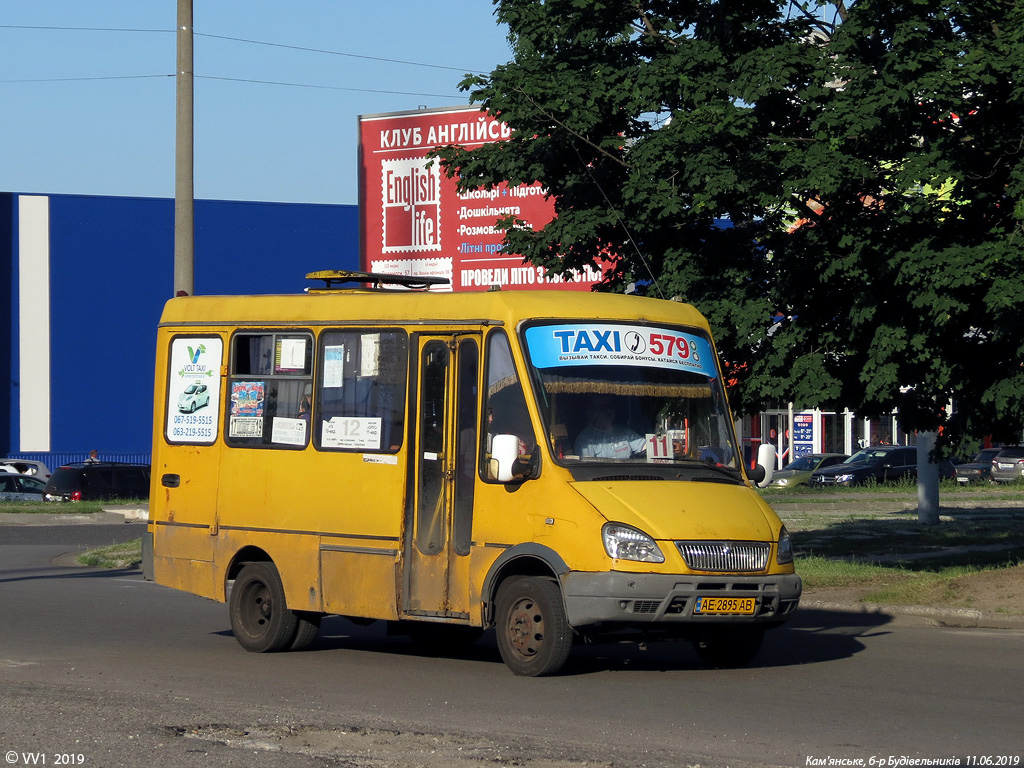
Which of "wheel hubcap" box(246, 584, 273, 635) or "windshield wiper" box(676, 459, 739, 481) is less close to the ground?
"windshield wiper" box(676, 459, 739, 481)

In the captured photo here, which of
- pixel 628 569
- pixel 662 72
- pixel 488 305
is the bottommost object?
pixel 628 569

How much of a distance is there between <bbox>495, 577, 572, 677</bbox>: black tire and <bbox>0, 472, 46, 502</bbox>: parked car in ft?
105

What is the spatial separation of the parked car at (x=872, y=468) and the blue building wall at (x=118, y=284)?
1921 cm

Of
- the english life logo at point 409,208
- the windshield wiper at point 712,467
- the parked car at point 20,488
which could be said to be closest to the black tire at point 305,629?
the windshield wiper at point 712,467

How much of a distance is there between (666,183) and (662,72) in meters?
1.29

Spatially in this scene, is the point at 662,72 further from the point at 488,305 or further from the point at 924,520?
the point at 924,520

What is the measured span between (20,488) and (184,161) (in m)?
24.1

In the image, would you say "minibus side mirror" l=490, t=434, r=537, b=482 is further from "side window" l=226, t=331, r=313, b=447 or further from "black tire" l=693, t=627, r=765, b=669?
"side window" l=226, t=331, r=313, b=447

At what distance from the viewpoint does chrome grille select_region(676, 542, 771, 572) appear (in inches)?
394

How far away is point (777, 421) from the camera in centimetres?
5925

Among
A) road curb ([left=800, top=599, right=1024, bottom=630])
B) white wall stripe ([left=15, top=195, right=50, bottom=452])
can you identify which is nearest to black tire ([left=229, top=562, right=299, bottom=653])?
road curb ([left=800, top=599, right=1024, bottom=630])

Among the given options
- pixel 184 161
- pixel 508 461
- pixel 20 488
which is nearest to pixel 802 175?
pixel 508 461

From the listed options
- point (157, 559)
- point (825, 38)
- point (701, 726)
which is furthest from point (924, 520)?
point (701, 726)

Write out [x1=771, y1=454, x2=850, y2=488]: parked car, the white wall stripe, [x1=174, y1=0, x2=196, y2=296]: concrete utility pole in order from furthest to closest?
the white wall stripe
[x1=771, y1=454, x2=850, y2=488]: parked car
[x1=174, y1=0, x2=196, y2=296]: concrete utility pole
